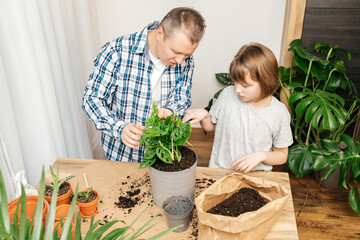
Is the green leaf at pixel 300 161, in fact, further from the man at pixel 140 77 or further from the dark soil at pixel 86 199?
the dark soil at pixel 86 199

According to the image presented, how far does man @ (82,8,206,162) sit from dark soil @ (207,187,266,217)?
0.44 m

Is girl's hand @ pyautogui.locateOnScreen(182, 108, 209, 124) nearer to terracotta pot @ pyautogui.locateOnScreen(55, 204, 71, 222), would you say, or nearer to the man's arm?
the man's arm

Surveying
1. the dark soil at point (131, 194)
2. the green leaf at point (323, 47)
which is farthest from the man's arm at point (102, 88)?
the green leaf at point (323, 47)

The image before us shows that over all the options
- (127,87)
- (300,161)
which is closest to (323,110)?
(300,161)

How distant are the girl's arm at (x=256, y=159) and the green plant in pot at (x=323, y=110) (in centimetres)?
44

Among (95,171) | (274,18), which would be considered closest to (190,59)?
(95,171)

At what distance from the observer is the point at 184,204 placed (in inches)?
40.8

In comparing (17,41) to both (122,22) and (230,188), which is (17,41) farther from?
(122,22)

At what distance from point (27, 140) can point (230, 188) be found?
1212mm

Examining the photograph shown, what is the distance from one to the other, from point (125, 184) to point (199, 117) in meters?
Answer: 0.47

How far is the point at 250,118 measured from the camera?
1512 millimetres

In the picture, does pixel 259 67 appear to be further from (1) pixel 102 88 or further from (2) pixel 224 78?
(2) pixel 224 78

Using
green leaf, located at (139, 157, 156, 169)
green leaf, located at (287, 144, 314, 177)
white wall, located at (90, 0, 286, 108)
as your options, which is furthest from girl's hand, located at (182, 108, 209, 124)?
white wall, located at (90, 0, 286, 108)

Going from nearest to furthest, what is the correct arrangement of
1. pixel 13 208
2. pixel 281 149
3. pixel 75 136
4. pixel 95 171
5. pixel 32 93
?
1. pixel 13 208
2. pixel 95 171
3. pixel 281 149
4. pixel 32 93
5. pixel 75 136
